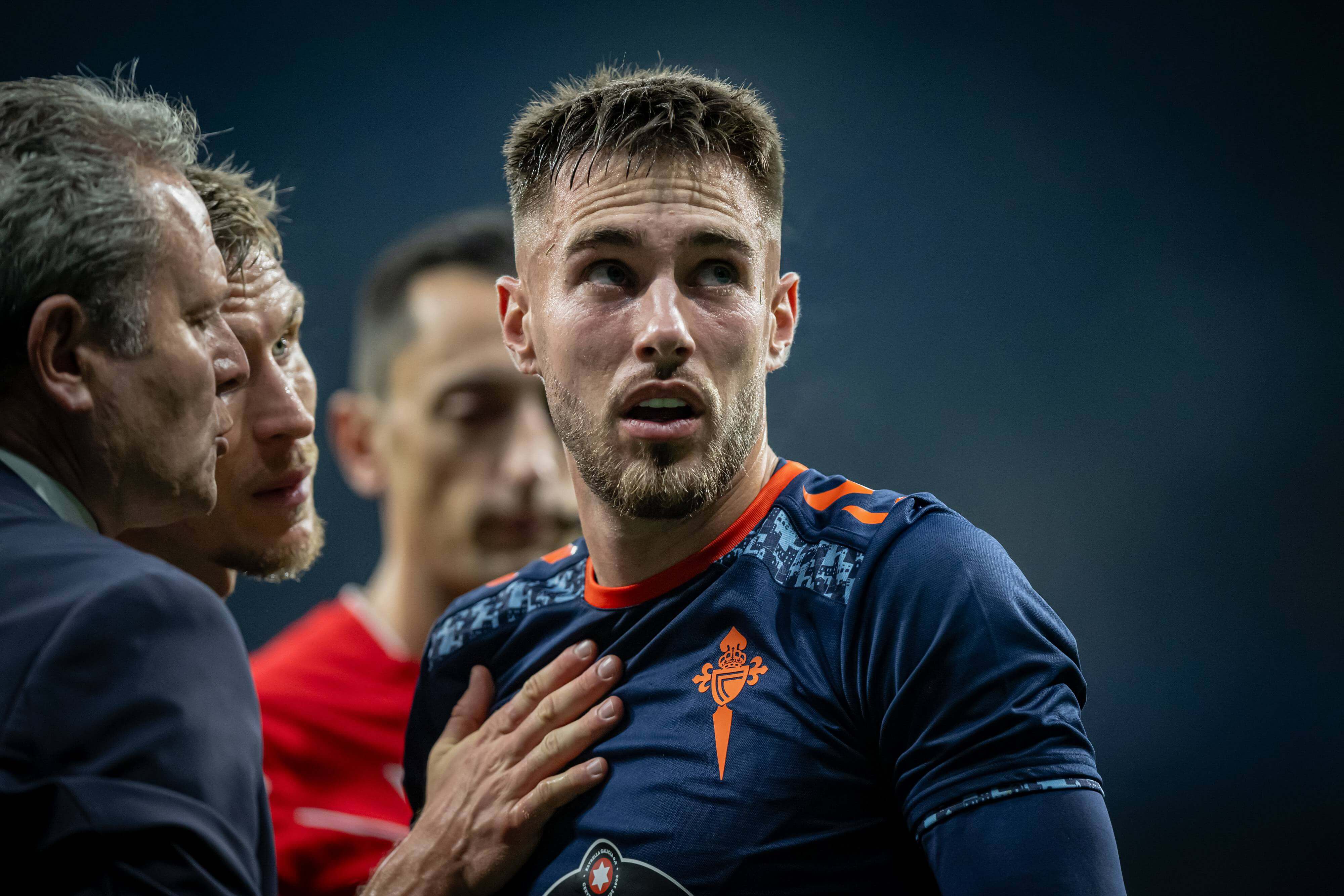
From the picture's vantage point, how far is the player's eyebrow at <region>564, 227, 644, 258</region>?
1.56m

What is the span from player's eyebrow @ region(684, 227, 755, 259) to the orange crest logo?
0.54 metres

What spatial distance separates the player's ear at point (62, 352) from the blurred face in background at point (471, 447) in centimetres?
201

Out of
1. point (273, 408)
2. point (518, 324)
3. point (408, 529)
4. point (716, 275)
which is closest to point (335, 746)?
point (408, 529)

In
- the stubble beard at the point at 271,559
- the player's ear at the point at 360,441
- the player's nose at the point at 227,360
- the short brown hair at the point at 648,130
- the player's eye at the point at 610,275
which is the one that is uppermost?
the short brown hair at the point at 648,130

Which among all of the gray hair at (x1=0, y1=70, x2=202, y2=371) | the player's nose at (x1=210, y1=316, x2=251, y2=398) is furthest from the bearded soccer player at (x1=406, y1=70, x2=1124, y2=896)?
the gray hair at (x1=0, y1=70, x2=202, y2=371)

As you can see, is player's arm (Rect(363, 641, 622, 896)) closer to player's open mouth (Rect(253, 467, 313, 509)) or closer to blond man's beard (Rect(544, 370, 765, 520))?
blond man's beard (Rect(544, 370, 765, 520))

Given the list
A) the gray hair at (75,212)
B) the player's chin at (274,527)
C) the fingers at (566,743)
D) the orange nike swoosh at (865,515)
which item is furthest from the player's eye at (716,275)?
the player's chin at (274,527)

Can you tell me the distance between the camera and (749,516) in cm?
162

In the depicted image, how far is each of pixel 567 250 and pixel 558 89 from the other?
0.37 m

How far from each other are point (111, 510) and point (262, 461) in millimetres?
728

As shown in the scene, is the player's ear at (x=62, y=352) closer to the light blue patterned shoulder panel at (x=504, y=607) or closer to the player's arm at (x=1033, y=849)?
the light blue patterned shoulder panel at (x=504, y=607)

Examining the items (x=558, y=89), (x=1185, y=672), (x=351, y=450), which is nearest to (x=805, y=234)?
(x=351, y=450)

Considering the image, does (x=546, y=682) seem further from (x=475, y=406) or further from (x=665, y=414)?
(x=475, y=406)

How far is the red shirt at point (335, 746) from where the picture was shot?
2941mm
